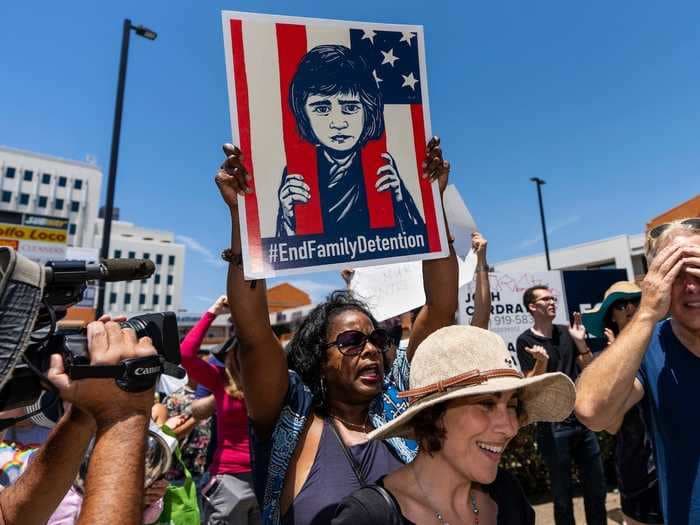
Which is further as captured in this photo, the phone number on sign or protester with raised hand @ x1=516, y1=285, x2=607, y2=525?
the phone number on sign

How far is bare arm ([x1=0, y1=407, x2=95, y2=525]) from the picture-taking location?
1.31 m

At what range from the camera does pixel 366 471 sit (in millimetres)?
1755

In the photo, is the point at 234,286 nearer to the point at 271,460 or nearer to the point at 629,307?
the point at 271,460

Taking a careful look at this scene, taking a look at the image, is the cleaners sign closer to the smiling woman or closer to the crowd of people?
the crowd of people

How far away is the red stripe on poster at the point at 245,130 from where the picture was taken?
193cm

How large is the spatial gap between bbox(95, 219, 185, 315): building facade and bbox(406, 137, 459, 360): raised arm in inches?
3337

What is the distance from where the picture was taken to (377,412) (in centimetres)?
208

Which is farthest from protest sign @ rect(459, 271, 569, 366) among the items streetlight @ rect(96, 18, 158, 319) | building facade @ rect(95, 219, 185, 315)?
building facade @ rect(95, 219, 185, 315)

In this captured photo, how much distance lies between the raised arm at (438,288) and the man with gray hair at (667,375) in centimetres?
68

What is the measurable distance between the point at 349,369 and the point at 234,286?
1.96ft

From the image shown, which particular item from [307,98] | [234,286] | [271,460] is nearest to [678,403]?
[271,460]

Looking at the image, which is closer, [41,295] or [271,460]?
[41,295]

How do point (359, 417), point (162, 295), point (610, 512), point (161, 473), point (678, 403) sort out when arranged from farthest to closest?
point (162, 295), point (610, 512), point (161, 473), point (359, 417), point (678, 403)

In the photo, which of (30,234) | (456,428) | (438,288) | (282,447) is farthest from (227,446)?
(30,234)
